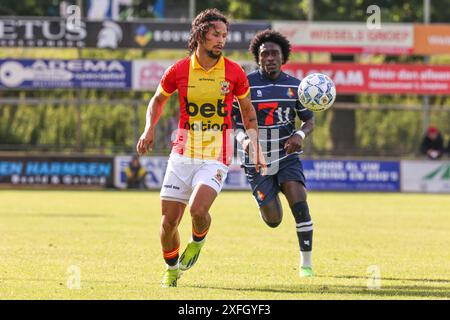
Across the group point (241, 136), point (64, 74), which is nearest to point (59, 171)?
point (64, 74)

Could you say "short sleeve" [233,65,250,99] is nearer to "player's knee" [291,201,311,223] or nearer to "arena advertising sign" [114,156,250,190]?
"player's knee" [291,201,311,223]

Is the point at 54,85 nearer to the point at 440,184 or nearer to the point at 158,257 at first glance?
the point at 440,184

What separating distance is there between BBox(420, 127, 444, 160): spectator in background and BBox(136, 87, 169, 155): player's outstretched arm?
22.4 metres

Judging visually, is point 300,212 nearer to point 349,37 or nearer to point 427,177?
point 427,177

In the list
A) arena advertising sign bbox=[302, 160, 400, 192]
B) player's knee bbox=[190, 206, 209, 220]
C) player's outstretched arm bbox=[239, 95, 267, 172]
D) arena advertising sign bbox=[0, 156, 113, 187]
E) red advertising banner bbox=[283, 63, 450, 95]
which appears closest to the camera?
player's knee bbox=[190, 206, 209, 220]

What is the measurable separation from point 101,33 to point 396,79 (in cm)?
931

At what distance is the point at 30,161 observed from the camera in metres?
30.9

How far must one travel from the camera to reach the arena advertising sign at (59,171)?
101 ft

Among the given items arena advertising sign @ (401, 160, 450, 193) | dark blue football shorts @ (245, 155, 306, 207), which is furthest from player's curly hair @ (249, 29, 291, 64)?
arena advertising sign @ (401, 160, 450, 193)

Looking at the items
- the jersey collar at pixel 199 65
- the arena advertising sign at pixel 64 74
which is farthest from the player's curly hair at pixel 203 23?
the arena advertising sign at pixel 64 74

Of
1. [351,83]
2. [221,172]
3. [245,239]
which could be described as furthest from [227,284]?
[351,83]

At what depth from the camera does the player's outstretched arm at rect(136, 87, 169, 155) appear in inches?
358

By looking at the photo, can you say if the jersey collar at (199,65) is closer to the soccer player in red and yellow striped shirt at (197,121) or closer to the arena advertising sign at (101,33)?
the soccer player in red and yellow striped shirt at (197,121)

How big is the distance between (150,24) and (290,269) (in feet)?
73.6
